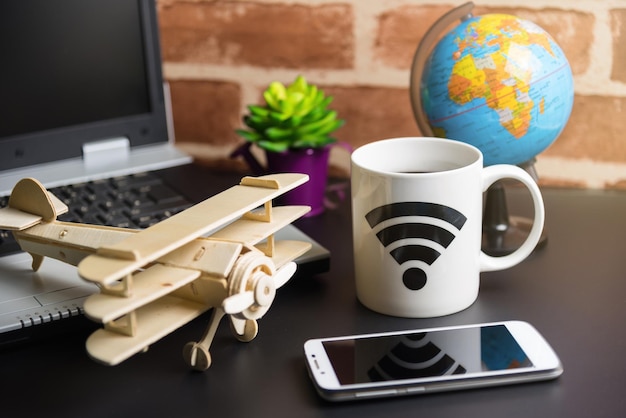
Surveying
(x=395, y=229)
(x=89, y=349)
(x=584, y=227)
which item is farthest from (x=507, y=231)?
(x=89, y=349)

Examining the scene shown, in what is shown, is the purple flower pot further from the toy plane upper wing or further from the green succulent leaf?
the toy plane upper wing

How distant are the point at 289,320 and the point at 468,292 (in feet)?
0.43

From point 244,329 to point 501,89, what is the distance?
0.27 m

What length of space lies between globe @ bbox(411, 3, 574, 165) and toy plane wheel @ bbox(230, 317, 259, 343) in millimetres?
233

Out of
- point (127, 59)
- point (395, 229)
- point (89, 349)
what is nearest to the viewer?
point (89, 349)

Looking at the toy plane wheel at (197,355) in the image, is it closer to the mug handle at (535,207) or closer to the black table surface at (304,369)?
the black table surface at (304,369)

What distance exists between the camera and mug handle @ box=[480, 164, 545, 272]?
1.89 feet

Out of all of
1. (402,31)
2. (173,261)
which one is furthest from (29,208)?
(402,31)

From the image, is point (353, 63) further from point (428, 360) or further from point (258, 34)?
point (428, 360)

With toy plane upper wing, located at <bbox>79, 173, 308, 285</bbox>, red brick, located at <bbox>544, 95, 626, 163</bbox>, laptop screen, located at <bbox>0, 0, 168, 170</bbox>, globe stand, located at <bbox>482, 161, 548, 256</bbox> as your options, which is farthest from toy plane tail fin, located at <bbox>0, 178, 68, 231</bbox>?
red brick, located at <bbox>544, 95, 626, 163</bbox>

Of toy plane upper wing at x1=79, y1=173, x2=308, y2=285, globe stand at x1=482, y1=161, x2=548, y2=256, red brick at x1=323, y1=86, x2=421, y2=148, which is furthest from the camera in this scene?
red brick at x1=323, y1=86, x2=421, y2=148

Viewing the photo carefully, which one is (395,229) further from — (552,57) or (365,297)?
(552,57)

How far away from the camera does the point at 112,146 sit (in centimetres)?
83

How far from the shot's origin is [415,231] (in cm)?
55
